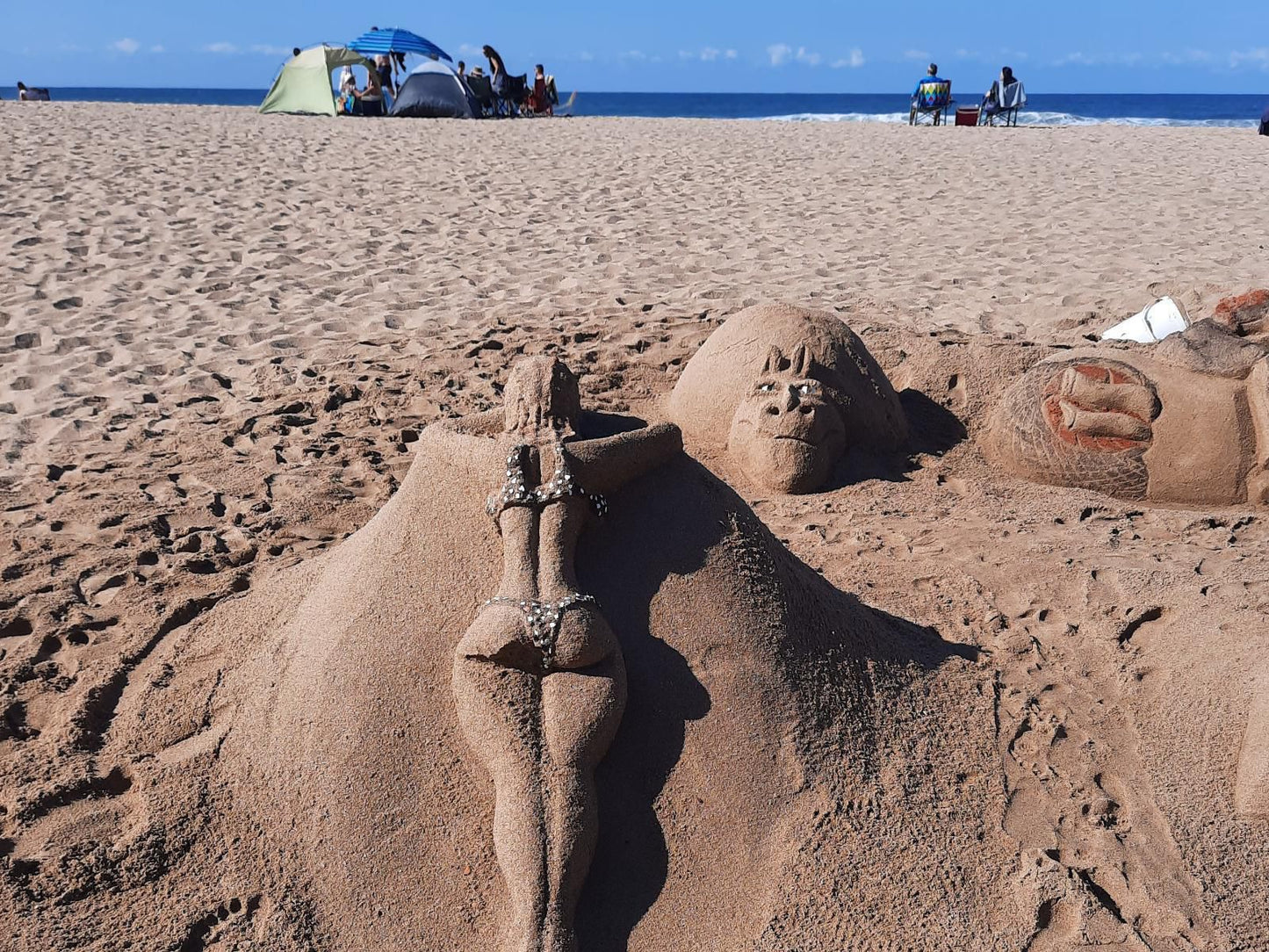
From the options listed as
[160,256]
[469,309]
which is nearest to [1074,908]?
[469,309]

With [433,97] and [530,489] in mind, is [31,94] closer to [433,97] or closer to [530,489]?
[433,97]

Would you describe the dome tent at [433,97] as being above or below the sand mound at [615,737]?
above

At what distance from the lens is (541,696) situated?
2154 millimetres

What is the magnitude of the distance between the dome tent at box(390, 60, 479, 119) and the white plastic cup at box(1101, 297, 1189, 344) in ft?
44.7

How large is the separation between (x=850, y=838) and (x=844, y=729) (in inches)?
9.7

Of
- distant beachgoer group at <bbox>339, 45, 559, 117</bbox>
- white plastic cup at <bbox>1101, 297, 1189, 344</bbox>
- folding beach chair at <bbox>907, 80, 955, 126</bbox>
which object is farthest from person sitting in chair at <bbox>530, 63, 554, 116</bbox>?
white plastic cup at <bbox>1101, 297, 1189, 344</bbox>

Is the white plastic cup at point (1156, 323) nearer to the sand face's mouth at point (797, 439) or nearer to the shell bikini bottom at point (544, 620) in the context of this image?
the sand face's mouth at point (797, 439)

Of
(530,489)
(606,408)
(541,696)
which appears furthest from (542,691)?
(606,408)

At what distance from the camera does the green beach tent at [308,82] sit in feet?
57.3

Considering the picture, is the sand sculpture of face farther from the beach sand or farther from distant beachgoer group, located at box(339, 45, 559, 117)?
distant beachgoer group, located at box(339, 45, 559, 117)

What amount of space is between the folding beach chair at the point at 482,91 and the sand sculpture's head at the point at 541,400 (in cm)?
1648

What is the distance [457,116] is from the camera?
17.4m

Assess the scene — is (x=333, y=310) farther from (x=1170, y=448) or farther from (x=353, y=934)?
(x=353, y=934)

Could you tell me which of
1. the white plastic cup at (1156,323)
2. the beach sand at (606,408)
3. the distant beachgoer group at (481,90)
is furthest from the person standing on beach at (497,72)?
the white plastic cup at (1156,323)
